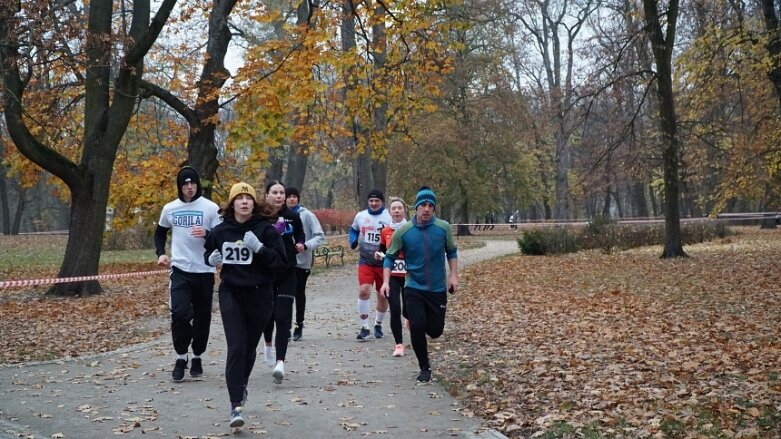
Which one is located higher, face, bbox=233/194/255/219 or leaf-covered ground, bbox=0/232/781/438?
face, bbox=233/194/255/219

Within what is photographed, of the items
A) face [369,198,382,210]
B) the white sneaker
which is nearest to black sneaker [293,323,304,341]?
face [369,198,382,210]

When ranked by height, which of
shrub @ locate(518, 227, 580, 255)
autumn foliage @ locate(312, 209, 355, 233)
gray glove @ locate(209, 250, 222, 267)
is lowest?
shrub @ locate(518, 227, 580, 255)

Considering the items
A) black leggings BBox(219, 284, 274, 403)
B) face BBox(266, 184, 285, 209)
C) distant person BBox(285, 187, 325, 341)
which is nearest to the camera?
black leggings BBox(219, 284, 274, 403)

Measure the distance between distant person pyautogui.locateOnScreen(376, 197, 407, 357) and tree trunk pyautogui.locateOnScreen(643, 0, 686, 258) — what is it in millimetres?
13542

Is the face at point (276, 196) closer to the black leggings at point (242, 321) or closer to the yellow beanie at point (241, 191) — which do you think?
the yellow beanie at point (241, 191)

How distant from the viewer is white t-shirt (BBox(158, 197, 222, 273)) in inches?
329

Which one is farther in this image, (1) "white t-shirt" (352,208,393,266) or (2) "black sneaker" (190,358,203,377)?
(1) "white t-shirt" (352,208,393,266)

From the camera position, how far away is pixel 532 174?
177 ft

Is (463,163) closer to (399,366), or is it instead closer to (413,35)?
(413,35)

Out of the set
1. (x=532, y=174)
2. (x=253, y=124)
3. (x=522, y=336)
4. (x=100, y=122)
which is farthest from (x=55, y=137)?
(x=532, y=174)

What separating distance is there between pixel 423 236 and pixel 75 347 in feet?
18.0

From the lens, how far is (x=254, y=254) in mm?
6836

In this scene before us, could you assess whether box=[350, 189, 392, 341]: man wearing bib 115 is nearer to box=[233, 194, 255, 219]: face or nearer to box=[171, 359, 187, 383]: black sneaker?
box=[171, 359, 187, 383]: black sneaker

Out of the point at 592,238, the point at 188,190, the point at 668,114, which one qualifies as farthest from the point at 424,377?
the point at 592,238
